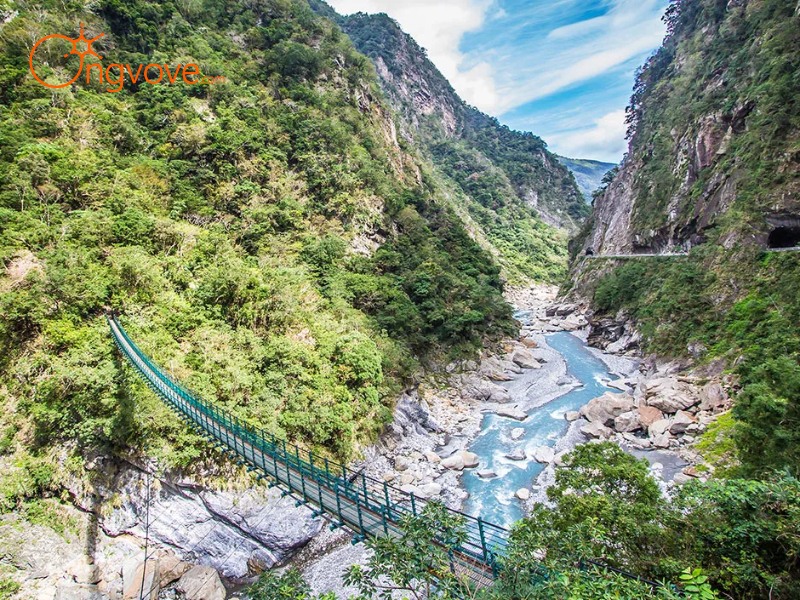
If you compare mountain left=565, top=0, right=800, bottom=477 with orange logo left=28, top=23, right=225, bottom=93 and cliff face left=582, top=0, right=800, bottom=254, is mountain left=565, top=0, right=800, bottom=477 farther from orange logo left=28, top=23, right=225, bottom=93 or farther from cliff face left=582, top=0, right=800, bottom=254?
orange logo left=28, top=23, right=225, bottom=93

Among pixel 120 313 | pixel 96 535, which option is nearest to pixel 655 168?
pixel 120 313

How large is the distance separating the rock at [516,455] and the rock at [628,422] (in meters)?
4.67

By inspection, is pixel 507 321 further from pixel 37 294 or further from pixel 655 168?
pixel 37 294

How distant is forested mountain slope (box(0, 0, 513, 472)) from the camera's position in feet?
37.7

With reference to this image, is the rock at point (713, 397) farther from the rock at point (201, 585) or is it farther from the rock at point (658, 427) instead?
the rock at point (201, 585)

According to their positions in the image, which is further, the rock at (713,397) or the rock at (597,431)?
the rock at (597,431)

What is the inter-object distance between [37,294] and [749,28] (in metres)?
50.0

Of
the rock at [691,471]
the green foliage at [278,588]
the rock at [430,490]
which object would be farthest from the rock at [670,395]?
the green foliage at [278,588]

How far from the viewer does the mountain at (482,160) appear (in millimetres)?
75312

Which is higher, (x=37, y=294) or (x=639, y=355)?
(x=37, y=294)

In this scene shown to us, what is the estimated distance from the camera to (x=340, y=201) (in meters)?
26.5

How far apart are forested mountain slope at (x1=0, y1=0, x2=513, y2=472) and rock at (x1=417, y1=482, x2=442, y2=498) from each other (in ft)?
10.2

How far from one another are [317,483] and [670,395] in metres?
17.2

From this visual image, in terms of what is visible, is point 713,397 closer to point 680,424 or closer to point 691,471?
point 680,424
